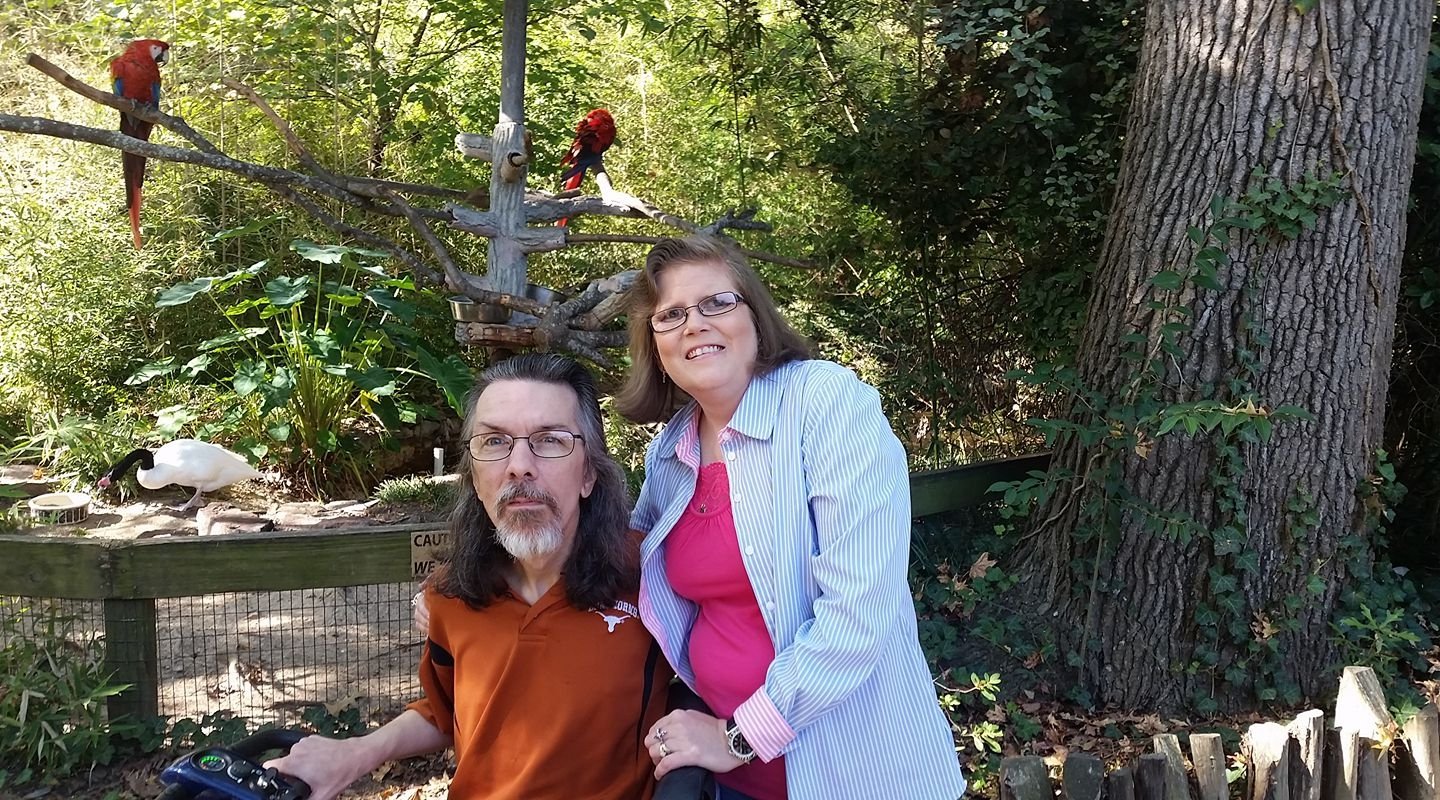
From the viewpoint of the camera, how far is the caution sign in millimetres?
2736

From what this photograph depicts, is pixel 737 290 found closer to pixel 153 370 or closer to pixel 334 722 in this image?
pixel 334 722

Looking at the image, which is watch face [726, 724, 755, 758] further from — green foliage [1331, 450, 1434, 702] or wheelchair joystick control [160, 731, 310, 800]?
green foliage [1331, 450, 1434, 702]

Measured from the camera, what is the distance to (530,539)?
5.49ft

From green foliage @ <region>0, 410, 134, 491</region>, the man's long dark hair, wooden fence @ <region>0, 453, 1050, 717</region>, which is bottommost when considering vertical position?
green foliage @ <region>0, 410, 134, 491</region>

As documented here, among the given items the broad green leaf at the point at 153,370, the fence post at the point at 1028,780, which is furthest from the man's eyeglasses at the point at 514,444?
the broad green leaf at the point at 153,370

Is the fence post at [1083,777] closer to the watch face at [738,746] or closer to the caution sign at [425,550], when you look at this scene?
the watch face at [738,746]

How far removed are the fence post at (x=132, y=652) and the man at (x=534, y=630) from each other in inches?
53.5

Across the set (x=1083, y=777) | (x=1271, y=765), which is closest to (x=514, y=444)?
(x=1083, y=777)

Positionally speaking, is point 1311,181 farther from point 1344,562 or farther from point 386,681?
point 386,681

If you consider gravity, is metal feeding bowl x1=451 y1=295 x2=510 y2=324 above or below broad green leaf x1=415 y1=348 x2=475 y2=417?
above

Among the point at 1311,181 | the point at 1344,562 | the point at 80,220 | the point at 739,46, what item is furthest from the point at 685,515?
the point at 80,220

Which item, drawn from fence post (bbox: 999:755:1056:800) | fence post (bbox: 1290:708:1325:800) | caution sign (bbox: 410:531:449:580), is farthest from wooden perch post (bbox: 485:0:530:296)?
fence post (bbox: 1290:708:1325:800)

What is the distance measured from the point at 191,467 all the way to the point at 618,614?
4.35 meters

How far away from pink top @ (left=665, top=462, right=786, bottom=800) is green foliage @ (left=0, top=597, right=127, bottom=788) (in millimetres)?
1865
